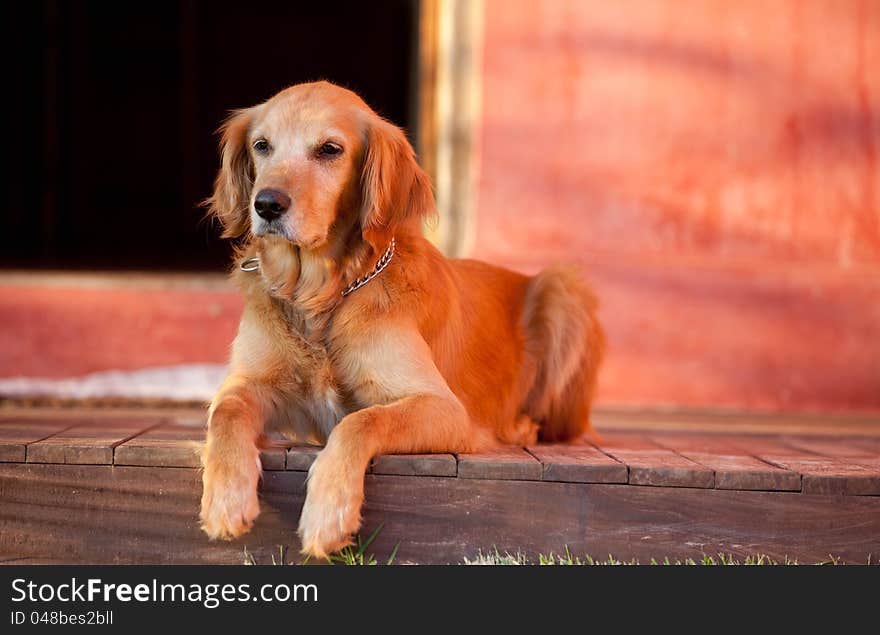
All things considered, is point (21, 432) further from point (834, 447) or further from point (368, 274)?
point (834, 447)

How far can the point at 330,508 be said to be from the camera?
2518 millimetres

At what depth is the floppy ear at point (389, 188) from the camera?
305 centimetres

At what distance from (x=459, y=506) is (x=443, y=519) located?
0.17 ft

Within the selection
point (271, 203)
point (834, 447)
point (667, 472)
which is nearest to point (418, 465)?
point (667, 472)

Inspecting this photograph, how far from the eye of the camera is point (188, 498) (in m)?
2.74

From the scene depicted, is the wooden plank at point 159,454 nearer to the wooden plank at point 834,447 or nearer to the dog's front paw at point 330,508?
the dog's front paw at point 330,508

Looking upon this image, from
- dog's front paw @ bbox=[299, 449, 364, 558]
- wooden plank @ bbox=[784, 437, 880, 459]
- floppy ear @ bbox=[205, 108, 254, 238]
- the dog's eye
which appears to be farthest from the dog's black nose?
wooden plank @ bbox=[784, 437, 880, 459]

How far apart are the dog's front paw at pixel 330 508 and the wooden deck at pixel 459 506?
0.15 m

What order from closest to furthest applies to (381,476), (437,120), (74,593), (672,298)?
(74,593) < (381,476) < (672,298) < (437,120)

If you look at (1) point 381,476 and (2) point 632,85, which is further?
(2) point 632,85

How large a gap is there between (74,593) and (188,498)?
1.18 ft

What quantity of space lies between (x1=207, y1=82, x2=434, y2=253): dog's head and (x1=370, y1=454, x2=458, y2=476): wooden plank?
62 cm

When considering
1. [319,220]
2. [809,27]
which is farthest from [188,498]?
[809,27]

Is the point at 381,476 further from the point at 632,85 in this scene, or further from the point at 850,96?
the point at 850,96
